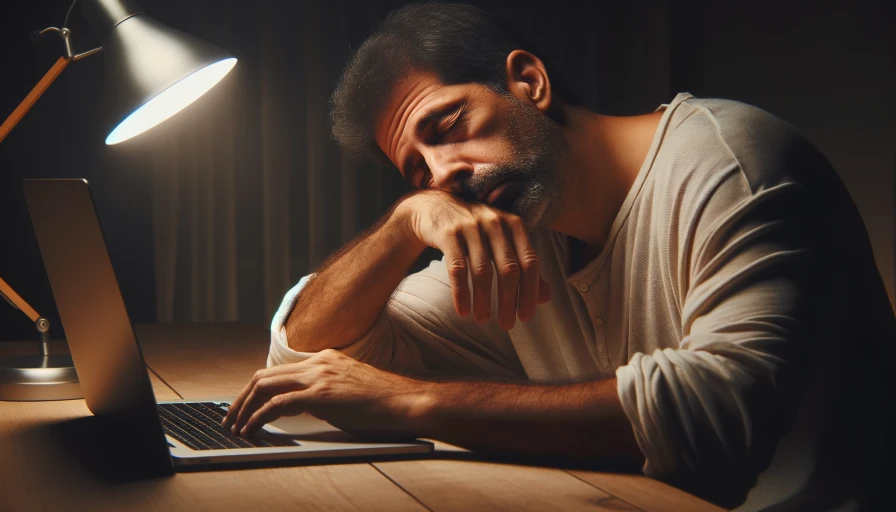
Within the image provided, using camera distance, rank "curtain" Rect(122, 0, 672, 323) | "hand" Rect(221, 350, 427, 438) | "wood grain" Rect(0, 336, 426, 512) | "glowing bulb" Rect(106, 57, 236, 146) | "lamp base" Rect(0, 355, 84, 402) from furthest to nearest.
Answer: "curtain" Rect(122, 0, 672, 323) < "glowing bulb" Rect(106, 57, 236, 146) < "lamp base" Rect(0, 355, 84, 402) < "hand" Rect(221, 350, 427, 438) < "wood grain" Rect(0, 336, 426, 512)

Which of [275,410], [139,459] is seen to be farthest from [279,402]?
[139,459]

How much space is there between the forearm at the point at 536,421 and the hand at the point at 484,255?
15 cm

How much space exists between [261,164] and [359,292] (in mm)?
Answer: 2071

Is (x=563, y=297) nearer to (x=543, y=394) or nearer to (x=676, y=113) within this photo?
(x=676, y=113)


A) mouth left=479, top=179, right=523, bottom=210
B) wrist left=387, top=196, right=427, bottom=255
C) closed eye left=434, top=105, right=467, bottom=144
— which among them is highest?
closed eye left=434, top=105, right=467, bottom=144

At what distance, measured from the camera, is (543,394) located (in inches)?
38.2

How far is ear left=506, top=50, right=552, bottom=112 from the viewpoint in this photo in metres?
1.50

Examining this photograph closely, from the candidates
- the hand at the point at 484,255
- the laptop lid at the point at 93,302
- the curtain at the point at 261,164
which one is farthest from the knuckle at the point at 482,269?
the curtain at the point at 261,164

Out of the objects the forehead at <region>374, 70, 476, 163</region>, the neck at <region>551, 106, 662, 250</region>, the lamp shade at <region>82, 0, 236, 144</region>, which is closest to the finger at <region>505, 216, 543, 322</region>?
the neck at <region>551, 106, 662, 250</region>

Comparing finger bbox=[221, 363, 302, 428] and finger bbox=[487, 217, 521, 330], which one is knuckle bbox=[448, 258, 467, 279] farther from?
finger bbox=[221, 363, 302, 428]

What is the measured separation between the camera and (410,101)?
150 cm

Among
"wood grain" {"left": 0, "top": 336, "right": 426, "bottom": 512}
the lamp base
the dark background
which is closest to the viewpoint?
"wood grain" {"left": 0, "top": 336, "right": 426, "bottom": 512}

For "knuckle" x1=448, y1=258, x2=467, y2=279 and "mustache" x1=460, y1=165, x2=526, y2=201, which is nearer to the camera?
"knuckle" x1=448, y1=258, x2=467, y2=279

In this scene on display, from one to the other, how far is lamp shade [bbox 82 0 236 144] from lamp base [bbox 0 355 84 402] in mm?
364
